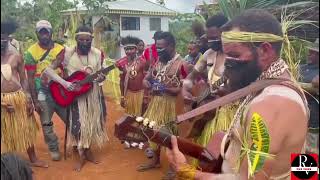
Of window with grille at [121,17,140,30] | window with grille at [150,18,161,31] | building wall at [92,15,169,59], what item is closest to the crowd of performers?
building wall at [92,15,169,59]

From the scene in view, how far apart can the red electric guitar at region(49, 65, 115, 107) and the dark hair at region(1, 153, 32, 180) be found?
9.55 ft

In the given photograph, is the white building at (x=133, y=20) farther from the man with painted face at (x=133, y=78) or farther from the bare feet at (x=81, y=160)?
the bare feet at (x=81, y=160)

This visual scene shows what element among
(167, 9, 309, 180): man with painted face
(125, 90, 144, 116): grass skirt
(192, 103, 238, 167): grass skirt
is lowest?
(125, 90, 144, 116): grass skirt

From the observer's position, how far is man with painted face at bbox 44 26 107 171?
196 inches

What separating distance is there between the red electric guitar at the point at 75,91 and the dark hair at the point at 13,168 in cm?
291

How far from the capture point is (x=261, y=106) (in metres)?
1.65

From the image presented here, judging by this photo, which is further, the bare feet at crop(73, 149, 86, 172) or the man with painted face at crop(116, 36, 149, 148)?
the man with painted face at crop(116, 36, 149, 148)

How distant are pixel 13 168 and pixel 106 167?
329cm

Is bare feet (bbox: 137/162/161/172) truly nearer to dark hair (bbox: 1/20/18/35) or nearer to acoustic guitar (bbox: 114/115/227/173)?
acoustic guitar (bbox: 114/115/227/173)

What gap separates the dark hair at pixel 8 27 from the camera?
1.40 metres

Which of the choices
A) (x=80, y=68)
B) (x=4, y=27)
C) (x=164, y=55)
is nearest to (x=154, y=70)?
(x=164, y=55)

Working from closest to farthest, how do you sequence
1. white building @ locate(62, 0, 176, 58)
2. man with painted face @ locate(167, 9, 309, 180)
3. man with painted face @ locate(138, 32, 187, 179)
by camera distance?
man with painted face @ locate(167, 9, 309, 180)
man with painted face @ locate(138, 32, 187, 179)
white building @ locate(62, 0, 176, 58)

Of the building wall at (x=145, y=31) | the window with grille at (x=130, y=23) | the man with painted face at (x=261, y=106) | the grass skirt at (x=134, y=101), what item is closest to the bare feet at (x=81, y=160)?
the grass skirt at (x=134, y=101)

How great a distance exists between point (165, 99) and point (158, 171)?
0.92m
